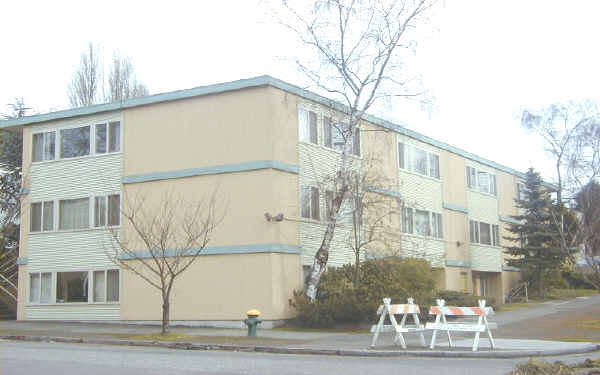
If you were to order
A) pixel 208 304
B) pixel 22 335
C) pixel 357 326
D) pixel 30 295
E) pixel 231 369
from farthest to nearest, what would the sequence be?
pixel 30 295
pixel 208 304
pixel 357 326
pixel 22 335
pixel 231 369

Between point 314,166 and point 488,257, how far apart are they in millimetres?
18795

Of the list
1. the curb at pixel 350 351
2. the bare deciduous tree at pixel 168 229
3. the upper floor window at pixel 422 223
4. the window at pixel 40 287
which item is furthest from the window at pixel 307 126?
the window at pixel 40 287

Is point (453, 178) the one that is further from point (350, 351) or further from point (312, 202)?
point (350, 351)

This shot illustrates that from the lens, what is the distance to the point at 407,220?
1348 inches

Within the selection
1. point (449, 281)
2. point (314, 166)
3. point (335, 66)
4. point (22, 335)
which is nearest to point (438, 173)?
point (449, 281)

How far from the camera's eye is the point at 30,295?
2977 cm

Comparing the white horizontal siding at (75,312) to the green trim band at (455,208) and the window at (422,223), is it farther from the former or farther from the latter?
the green trim band at (455,208)

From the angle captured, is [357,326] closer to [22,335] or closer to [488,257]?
[22,335]

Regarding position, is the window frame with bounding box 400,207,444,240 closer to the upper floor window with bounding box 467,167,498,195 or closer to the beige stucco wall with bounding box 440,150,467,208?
the beige stucco wall with bounding box 440,150,467,208

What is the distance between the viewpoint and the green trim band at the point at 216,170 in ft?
83.2

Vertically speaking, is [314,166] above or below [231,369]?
above

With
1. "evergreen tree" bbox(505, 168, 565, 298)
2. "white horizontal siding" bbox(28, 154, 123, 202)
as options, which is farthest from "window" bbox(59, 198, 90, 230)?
"evergreen tree" bbox(505, 168, 565, 298)

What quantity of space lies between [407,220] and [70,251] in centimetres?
1488

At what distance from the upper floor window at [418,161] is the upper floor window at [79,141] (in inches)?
508
